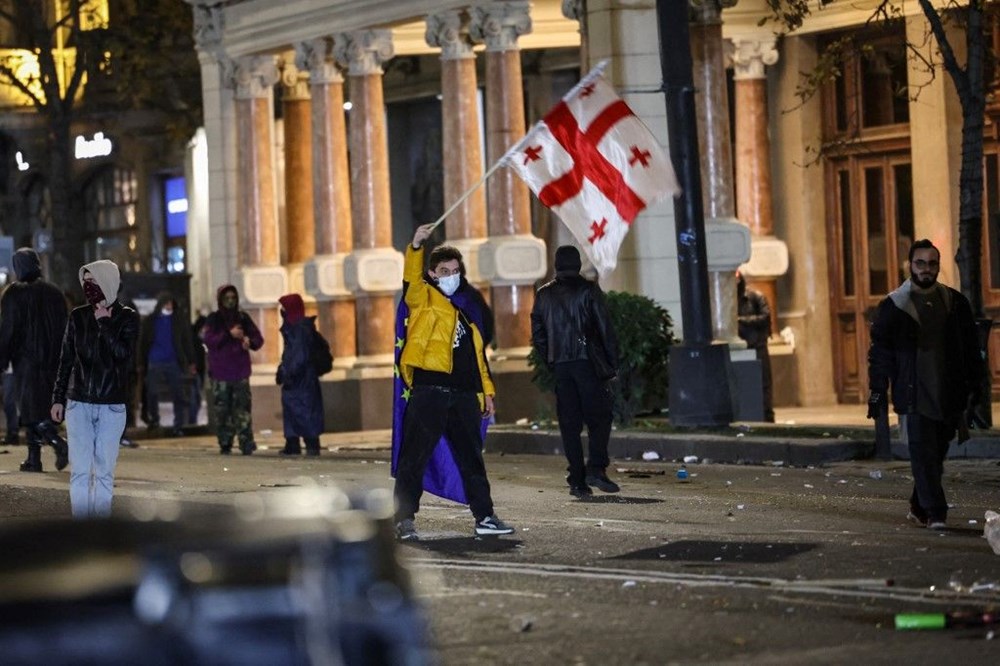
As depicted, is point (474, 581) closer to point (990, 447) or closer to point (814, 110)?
point (990, 447)

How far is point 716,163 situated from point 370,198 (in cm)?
535

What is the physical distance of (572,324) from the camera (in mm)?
15320

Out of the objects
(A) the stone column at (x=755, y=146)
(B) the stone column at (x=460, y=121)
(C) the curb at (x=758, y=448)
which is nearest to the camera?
(C) the curb at (x=758, y=448)

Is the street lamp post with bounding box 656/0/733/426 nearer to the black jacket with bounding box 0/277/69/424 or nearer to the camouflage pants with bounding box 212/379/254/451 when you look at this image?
the camouflage pants with bounding box 212/379/254/451

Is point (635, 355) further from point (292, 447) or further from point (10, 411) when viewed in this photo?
point (10, 411)

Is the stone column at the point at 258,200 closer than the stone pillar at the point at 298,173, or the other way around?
the stone column at the point at 258,200

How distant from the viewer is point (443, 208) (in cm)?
3347

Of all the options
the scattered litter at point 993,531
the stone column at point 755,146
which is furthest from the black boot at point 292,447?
the scattered litter at point 993,531

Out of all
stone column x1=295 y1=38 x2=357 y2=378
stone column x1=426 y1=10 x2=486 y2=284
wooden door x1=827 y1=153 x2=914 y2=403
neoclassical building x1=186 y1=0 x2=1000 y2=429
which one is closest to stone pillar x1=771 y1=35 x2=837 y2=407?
neoclassical building x1=186 y1=0 x2=1000 y2=429

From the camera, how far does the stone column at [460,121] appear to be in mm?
26328

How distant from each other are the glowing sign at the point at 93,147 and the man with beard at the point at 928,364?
113 feet

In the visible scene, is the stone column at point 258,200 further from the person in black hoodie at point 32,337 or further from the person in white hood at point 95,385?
the person in white hood at point 95,385

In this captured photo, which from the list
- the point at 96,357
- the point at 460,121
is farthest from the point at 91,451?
the point at 460,121

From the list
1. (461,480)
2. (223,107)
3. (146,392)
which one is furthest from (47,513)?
(223,107)
